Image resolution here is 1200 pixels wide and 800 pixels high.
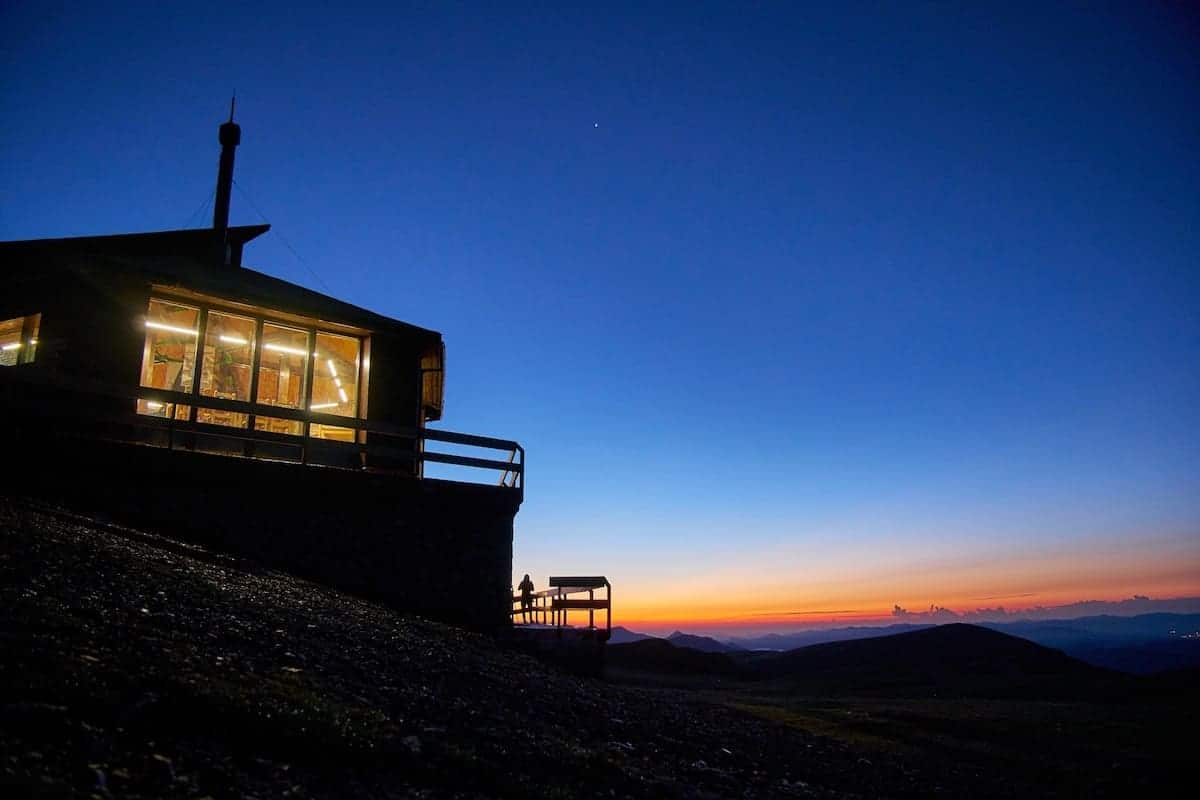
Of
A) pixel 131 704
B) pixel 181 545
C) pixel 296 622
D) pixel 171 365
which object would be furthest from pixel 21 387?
pixel 131 704

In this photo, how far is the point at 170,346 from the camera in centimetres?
1812

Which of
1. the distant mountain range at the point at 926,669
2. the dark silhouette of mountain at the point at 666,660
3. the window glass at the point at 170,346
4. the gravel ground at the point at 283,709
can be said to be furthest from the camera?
the dark silhouette of mountain at the point at 666,660

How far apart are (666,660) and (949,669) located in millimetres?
17930

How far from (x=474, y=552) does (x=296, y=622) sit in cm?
810

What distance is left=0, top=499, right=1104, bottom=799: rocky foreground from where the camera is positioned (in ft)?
16.7

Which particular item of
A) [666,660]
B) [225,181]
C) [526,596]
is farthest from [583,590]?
[666,660]

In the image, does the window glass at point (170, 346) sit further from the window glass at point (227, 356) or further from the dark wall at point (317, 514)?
the dark wall at point (317, 514)

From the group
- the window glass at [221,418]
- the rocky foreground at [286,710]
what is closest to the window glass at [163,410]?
the window glass at [221,418]

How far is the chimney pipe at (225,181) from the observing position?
79.1 feet

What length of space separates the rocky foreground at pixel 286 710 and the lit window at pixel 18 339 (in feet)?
23.3

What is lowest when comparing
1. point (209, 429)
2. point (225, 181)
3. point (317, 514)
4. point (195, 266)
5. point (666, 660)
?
point (666, 660)

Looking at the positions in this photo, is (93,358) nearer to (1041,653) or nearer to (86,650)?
(86,650)

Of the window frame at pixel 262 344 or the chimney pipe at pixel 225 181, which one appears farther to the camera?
the chimney pipe at pixel 225 181

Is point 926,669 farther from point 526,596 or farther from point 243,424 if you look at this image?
point 243,424
